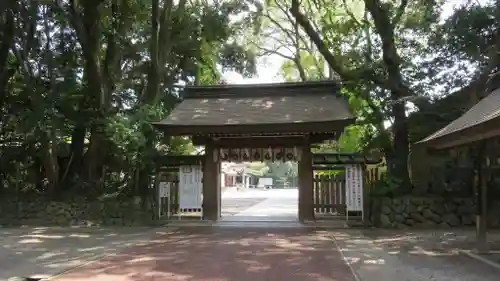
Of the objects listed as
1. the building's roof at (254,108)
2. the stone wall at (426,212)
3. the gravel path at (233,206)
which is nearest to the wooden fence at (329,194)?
the stone wall at (426,212)

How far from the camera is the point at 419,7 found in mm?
16109

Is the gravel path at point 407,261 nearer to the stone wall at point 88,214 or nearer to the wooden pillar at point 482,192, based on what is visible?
the wooden pillar at point 482,192

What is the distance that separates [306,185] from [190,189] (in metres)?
3.78

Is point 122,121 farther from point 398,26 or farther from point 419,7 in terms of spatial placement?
point 419,7

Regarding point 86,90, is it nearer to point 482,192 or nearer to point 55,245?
point 55,245

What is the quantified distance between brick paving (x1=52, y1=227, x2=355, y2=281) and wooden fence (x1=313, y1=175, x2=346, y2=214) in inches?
139

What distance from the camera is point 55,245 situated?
10.9 meters

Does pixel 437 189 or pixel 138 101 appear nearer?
pixel 437 189

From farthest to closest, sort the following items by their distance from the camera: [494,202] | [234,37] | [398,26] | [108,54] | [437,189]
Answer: [234,37] < [108,54] < [398,26] < [437,189] < [494,202]

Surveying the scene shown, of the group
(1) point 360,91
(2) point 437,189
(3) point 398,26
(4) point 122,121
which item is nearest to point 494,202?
(2) point 437,189

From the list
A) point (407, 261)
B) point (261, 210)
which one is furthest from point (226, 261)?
point (261, 210)

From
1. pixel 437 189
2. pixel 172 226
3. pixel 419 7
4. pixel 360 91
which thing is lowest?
pixel 172 226

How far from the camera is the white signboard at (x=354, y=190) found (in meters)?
14.9

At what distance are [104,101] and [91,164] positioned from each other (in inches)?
85.5
